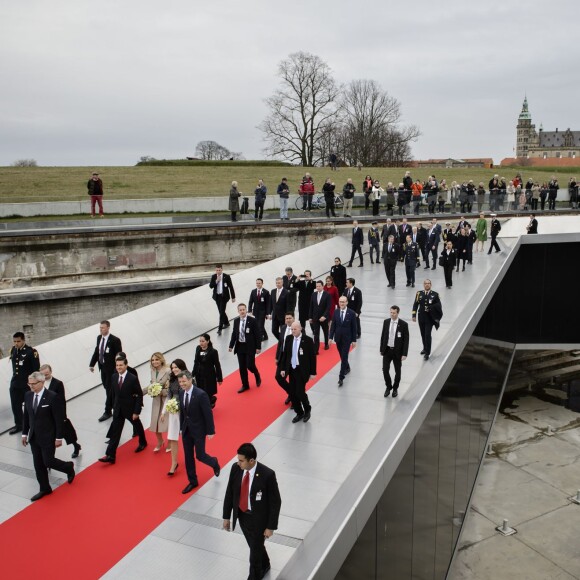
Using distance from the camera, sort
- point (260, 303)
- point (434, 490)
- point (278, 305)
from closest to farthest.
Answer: point (434, 490) → point (278, 305) → point (260, 303)

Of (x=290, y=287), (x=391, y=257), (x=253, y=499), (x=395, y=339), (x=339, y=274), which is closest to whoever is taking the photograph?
(x=253, y=499)

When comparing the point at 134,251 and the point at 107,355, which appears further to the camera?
the point at 134,251

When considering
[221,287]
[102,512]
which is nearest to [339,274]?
[221,287]

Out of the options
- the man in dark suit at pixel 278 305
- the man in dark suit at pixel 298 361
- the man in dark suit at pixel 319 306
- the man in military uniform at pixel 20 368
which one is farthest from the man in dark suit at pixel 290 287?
the man in military uniform at pixel 20 368

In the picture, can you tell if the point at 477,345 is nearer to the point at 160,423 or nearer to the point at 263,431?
the point at 263,431

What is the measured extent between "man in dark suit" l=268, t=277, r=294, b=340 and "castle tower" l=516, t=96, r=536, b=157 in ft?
482

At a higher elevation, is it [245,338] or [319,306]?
[319,306]

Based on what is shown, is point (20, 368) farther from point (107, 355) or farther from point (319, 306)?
point (319, 306)

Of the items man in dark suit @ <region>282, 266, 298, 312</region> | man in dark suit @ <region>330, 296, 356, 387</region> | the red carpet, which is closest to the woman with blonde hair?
the red carpet

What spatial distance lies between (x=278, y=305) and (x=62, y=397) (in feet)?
17.5

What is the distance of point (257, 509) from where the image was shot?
524 cm

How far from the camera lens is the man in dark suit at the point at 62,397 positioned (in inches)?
307

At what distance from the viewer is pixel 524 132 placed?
148m

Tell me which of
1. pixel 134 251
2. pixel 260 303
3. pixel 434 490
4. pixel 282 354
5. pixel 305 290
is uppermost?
pixel 134 251
